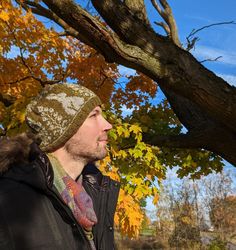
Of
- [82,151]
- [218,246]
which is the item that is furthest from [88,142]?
[218,246]

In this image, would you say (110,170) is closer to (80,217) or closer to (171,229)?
(80,217)

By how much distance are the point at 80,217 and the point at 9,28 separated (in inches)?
279

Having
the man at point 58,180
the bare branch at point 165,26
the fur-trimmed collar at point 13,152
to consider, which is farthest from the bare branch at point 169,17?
the fur-trimmed collar at point 13,152

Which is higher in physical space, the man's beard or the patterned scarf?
the man's beard

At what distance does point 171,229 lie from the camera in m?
16.2

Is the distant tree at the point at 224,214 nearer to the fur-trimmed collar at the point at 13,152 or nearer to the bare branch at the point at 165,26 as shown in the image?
the bare branch at the point at 165,26

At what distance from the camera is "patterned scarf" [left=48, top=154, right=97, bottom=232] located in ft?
7.08

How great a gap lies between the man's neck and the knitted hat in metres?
0.06

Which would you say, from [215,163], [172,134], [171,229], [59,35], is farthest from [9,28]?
[171,229]

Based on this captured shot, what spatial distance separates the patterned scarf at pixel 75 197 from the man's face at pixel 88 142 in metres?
0.12

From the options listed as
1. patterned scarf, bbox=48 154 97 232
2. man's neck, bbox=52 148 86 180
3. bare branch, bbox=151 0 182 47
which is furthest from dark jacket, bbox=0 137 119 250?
bare branch, bbox=151 0 182 47

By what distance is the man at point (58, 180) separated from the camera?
5.60ft

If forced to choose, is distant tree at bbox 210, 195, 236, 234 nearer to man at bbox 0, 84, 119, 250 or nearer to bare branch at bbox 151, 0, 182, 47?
bare branch at bbox 151, 0, 182, 47

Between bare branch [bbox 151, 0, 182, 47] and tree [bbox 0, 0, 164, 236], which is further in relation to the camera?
bare branch [bbox 151, 0, 182, 47]
